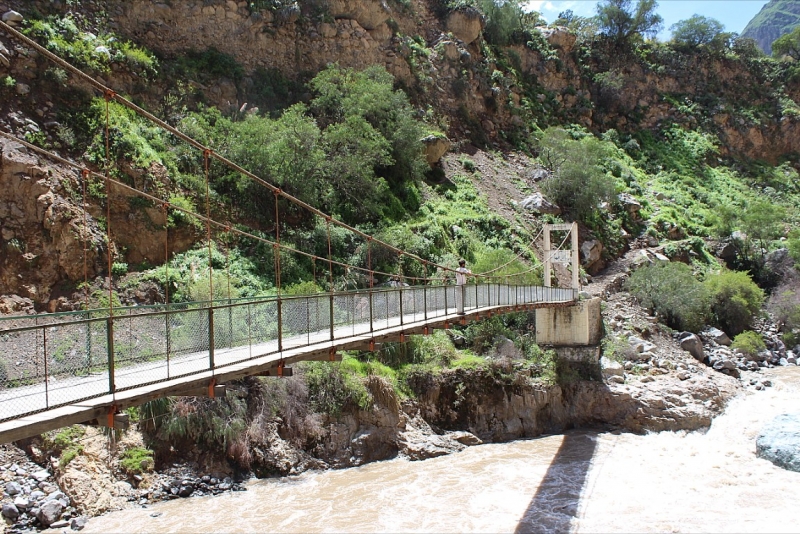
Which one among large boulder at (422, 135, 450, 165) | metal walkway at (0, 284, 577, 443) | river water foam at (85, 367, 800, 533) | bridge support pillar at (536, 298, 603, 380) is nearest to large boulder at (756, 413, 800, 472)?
river water foam at (85, 367, 800, 533)

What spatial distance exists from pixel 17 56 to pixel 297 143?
6898mm

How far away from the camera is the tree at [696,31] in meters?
39.7

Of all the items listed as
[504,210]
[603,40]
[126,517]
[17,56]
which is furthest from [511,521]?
[603,40]

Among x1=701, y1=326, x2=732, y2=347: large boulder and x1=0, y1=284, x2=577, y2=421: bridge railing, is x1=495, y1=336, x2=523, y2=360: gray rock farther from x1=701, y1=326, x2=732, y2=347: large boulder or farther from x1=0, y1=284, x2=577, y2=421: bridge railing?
x1=701, y1=326, x2=732, y2=347: large boulder

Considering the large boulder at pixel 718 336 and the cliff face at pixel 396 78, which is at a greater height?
the cliff face at pixel 396 78

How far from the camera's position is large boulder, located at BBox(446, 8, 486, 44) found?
30.6m

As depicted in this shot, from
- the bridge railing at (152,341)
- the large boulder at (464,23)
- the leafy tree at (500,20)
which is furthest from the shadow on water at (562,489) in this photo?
the leafy tree at (500,20)

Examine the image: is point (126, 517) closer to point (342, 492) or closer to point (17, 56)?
point (342, 492)

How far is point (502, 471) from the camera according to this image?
11562mm

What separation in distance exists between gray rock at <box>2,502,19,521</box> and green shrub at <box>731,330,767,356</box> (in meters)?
18.7

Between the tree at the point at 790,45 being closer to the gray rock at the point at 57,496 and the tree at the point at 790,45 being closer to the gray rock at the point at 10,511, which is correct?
the gray rock at the point at 57,496

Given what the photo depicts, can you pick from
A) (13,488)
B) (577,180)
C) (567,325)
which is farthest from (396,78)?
(13,488)

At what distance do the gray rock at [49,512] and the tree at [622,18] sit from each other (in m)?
38.6

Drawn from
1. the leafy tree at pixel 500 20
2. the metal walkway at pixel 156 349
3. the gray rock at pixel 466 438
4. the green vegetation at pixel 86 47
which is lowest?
the gray rock at pixel 466 438
